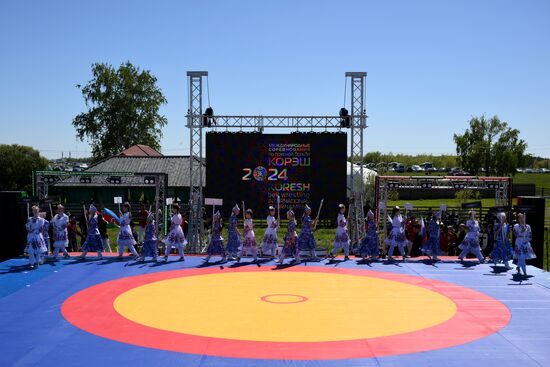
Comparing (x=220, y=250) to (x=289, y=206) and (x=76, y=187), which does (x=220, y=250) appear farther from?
(x=76, y=187)

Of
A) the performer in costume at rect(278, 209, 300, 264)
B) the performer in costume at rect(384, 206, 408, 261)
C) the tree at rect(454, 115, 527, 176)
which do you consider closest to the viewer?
the performer in costume at rect(278, 209, 300, 264)

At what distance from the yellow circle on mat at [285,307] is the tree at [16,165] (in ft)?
176

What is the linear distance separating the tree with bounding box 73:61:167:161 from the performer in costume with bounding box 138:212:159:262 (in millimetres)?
39074

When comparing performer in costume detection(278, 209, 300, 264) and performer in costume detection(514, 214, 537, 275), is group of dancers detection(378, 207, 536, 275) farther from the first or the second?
performer in costume detection(278, 209, 300, 264)

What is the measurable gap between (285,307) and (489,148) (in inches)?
2097

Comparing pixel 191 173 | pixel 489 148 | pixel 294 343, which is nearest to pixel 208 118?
pixel 191 173

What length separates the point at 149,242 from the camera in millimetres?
17844

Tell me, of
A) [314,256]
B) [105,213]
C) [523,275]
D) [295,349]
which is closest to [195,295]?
[295,349]

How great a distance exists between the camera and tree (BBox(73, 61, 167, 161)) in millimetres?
54469

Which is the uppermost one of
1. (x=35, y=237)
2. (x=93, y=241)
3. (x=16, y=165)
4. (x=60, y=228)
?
(x=16, y=165)

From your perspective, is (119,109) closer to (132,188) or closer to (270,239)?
(132,188)

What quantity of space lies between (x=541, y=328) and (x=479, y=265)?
7233 mm

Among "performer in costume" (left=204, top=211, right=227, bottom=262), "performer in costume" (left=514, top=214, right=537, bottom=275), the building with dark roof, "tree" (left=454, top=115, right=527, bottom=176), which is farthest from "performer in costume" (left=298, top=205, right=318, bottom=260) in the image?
"tree" (left=454, top=115, right=527, bottom=176)

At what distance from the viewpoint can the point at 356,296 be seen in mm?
13383
